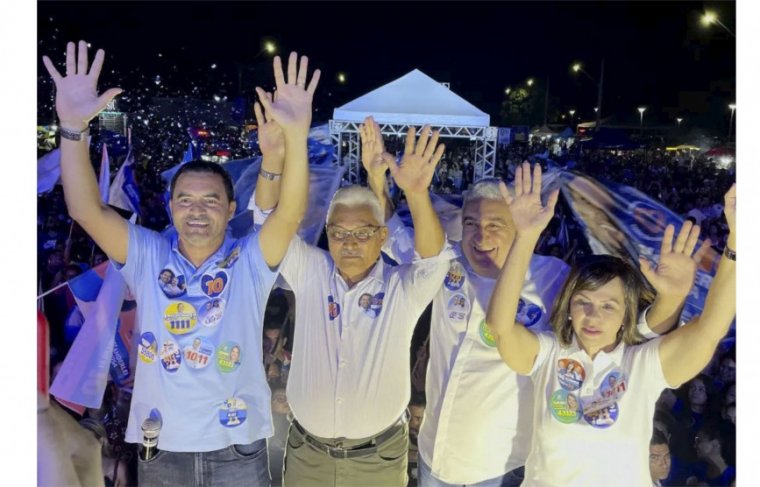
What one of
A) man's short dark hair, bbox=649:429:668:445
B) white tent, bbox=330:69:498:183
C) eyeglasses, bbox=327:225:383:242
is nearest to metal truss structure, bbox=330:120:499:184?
white tent, bbox=330:69:498:183

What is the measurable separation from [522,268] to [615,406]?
0.66 meters

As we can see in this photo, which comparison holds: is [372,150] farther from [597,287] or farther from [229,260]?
[597,287]

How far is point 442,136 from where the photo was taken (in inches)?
120

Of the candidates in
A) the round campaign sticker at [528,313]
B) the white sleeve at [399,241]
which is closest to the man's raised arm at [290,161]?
the white sleeve at [399,241]

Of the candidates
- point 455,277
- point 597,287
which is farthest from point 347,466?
point 597,287

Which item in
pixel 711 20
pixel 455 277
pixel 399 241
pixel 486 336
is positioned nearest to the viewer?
pixel 486 336

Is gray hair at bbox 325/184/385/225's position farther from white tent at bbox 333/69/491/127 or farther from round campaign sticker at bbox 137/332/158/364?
round campaign sticker at bbox 137/332/158/364

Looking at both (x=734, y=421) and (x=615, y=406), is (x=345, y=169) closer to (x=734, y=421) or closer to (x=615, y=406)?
(x=615, y=406)

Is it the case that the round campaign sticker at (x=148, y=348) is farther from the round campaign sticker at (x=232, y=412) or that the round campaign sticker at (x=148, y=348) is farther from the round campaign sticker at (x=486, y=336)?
the round campaign sticker at (x=486, y=336)

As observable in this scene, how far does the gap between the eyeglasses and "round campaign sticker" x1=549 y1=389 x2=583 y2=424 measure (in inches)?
37.7

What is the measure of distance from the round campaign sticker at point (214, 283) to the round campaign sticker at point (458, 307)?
3.07 feet

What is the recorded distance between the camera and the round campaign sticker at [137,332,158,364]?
8.66 feet

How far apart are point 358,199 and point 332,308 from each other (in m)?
0.47

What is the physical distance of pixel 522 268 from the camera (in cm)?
233
